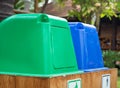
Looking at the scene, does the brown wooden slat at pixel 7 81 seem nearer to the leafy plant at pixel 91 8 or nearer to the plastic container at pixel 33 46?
the plastic container at pixel 33 46

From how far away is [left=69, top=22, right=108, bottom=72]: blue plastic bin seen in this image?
2.91 metres

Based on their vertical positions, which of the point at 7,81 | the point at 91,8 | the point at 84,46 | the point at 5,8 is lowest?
the point at 7,81

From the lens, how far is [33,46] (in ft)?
7.73

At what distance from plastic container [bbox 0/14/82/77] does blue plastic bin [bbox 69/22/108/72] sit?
282 millimetres

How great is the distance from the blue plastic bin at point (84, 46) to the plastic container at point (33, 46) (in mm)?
282

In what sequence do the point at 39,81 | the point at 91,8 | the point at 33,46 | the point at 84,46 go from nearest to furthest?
1. the point at 39,81
2. the point at 33,46
3. the point at 84,46
4. the point at 91,8

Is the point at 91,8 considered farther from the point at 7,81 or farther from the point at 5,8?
the point at 7,81

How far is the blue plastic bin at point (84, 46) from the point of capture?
2905mm

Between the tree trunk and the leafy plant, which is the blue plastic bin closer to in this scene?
the tree trunk

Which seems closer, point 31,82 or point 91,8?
point 31,82

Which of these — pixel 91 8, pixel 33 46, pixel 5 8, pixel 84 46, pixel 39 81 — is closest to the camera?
pixel 39 81

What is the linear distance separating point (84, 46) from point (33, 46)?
688mm

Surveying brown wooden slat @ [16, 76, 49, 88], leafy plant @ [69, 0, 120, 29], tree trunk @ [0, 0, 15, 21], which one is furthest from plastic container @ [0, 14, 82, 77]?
leafy plant @ [69, 0, 120, 29]

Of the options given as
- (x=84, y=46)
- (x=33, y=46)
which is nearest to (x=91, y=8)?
(x=84, y=46)
